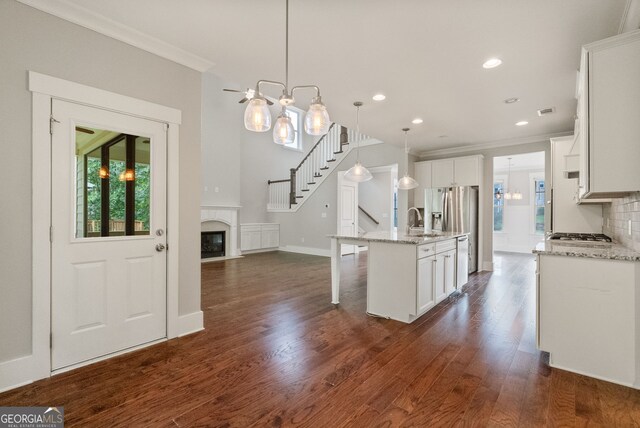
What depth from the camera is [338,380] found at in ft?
6.97

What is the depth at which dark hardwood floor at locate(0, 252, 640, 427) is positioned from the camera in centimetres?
175

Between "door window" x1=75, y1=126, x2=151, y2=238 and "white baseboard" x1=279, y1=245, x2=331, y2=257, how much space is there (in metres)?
5.66

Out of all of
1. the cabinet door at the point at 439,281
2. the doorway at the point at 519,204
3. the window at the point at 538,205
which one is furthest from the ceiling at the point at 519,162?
the cabinet door at the point at 439,281

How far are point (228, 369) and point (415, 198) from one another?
5.64 meters

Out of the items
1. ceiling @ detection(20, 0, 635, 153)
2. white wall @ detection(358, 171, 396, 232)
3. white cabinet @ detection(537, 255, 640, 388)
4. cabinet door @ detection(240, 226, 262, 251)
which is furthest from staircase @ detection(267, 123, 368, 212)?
white cabinet @ detection(537, 255, 640, 388)

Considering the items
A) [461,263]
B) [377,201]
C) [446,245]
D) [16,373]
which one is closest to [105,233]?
[16,373]

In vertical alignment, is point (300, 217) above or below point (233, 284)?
above

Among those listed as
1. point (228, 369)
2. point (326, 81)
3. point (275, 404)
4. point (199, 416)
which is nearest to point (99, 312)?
point (228, 369)

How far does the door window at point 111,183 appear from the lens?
92.4 inches

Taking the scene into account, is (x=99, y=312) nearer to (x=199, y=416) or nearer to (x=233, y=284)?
(x=199, y=416)

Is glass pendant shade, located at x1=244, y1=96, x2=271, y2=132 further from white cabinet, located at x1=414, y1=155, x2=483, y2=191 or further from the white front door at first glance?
white cabinet, located at x1=414, y1=155, x2=483, y2=191

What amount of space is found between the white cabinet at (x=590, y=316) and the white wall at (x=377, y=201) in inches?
259

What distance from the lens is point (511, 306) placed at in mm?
3816

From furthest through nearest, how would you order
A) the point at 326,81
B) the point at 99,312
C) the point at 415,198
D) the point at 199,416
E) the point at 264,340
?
the point at 415,198 < the point at 326,81 < the point at 264,340 < the point at 99,312 < the point at 199,416
